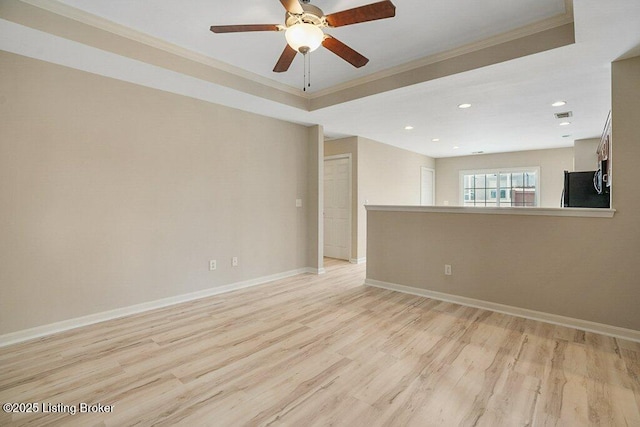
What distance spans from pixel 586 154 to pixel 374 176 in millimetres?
4225

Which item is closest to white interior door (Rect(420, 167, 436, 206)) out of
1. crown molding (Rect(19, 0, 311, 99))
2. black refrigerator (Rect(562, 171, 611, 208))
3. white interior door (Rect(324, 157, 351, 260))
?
white interior door (Rect(324, 157, 351, 260))

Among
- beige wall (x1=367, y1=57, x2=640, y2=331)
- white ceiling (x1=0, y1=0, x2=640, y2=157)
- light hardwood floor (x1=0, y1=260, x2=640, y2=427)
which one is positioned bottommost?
light hardwood floor (x1=0, y1=260, x2=640, y2=427)

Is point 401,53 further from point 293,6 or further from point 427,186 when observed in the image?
point 427,186

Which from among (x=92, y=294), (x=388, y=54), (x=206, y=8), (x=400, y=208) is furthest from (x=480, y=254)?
(x=92, y=294)

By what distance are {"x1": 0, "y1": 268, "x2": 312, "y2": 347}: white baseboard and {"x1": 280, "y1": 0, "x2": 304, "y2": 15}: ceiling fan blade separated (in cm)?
318

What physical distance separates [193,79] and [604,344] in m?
4.48

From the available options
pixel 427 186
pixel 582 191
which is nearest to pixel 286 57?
pixel 582 191

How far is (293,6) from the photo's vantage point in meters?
1.90

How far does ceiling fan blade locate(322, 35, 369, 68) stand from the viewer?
7.13 feet

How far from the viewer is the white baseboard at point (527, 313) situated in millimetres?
2682

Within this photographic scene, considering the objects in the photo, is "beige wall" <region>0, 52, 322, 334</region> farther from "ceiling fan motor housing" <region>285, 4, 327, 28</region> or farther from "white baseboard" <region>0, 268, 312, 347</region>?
"ceiling fan motor housing" <region>285, 4, 327, 28</region>

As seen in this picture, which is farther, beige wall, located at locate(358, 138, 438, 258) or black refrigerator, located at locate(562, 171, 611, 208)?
beige wall, located at locate(358, 138, 438, 258)

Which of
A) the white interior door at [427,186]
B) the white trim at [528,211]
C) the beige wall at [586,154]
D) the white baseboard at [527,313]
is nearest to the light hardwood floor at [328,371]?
Answer: the white baseboard at [527,313]

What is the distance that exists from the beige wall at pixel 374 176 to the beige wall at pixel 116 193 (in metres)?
1.95
